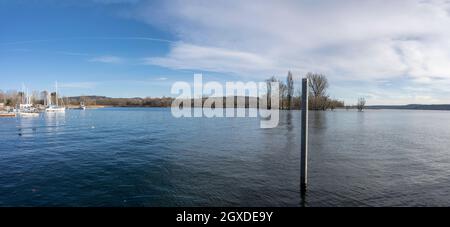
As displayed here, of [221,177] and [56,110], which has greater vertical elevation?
[56,110]

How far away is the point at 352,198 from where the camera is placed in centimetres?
1017

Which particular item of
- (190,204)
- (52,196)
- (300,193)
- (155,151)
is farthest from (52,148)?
(300,193)

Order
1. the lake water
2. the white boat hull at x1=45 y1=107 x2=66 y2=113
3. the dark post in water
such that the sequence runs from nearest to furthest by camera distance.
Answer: the lake water < the dark post in water < the white boat hull at x1=45 y1=107 x2=66 y2=113

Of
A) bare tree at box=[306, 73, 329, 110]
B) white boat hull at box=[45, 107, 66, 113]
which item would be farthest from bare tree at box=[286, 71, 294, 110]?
white boat hull at box=[45, 107, 66, 113]

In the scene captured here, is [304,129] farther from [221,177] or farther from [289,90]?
[289,90]

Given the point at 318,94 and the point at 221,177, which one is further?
the point at 318,94

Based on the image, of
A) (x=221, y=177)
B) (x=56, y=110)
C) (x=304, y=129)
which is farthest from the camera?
(x=56, y=110)

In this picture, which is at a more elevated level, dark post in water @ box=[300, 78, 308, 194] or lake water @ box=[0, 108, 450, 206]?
dark post in water @ box=[300, 78, 308, 194]

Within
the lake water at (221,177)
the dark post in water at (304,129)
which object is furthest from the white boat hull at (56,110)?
the dark post in water at (304,129)

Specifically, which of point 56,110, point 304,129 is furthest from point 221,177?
point 56,110

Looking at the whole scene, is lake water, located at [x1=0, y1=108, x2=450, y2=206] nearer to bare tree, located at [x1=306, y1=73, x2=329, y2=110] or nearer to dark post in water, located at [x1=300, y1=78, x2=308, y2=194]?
dark post in water, located at [x1=300, y1=78, x2=308, y2=194]

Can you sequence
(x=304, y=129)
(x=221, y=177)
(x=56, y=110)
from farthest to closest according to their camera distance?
(x=56, y=110) < (x=221, y=177) < (x=304, y=129)

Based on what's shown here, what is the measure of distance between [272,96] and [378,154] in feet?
297

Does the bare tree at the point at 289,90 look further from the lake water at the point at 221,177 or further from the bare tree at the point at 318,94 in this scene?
the lake water at the point at 221,177
